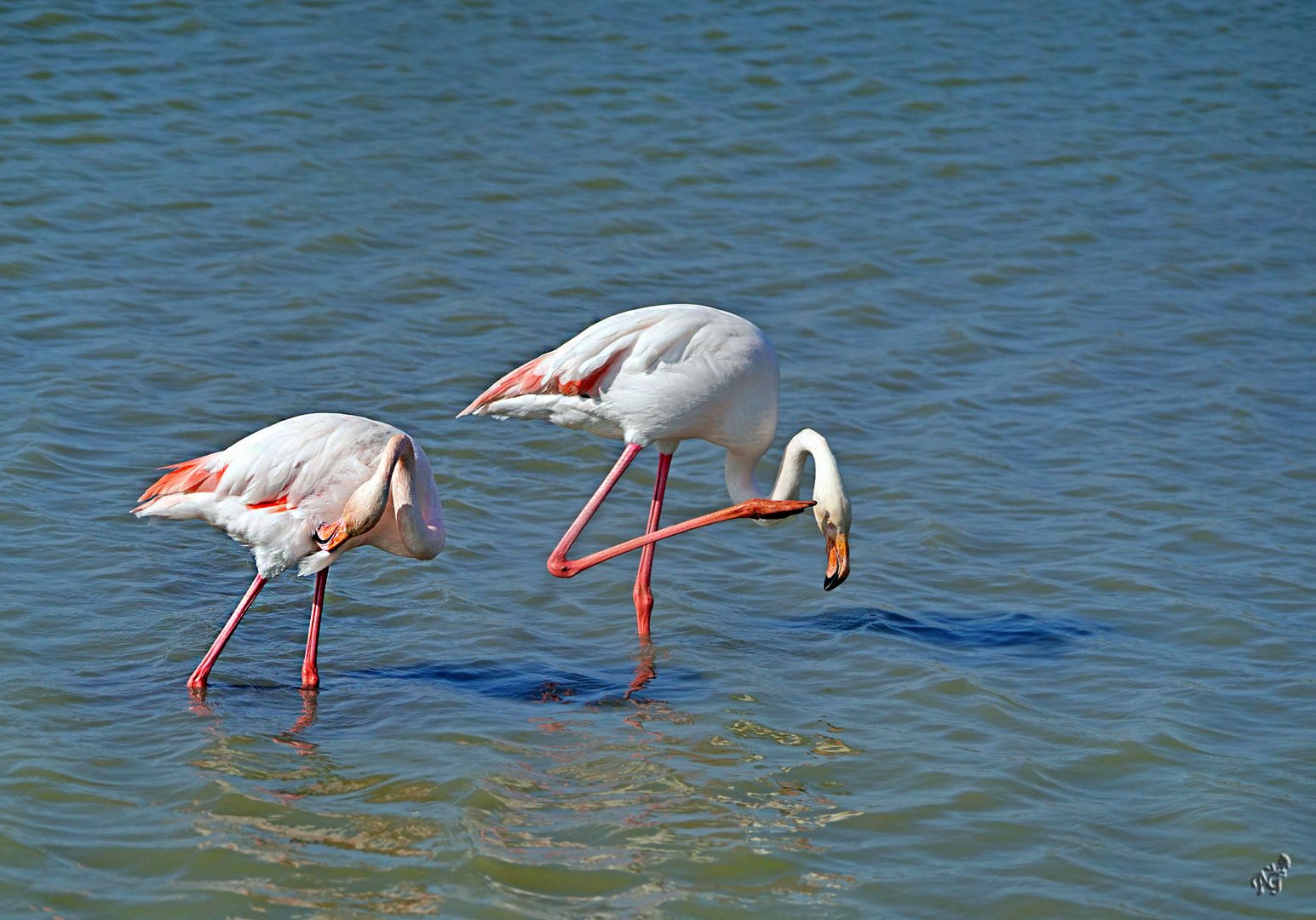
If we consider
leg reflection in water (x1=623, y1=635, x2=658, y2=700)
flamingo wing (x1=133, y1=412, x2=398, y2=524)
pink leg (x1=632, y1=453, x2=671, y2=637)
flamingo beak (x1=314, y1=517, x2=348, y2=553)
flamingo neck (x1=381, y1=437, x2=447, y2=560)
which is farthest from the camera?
pink leg (x1=632, y1=453, x2=671, y2=637)

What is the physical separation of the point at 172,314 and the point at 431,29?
18.4 ft

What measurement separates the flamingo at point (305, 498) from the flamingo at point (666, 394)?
84 cm

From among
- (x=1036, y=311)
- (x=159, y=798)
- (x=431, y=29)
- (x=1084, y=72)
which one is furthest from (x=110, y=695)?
(x=1084, y=72)

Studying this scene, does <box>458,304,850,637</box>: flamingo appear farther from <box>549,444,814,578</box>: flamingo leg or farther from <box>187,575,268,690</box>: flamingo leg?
<box>187,575,268,690</box>: flamingo leg

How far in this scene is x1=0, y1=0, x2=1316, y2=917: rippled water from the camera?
17.1 feet

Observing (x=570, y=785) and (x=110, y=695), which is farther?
(x=110, y=695)

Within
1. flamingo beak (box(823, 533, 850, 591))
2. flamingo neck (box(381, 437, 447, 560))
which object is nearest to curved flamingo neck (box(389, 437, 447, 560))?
flamingo neck (box(381, 437, 447, 560))

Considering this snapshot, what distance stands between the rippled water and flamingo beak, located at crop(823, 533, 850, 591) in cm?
39

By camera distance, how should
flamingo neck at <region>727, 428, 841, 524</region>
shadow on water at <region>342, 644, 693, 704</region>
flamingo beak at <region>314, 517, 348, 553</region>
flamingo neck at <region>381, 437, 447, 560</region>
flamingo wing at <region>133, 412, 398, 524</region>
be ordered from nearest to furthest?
1. flamingo beak at <region>314, 517, 348, 553</region>
2. flamingo neck at <region>381, 437, 447, 560</region>
3. flamingo wing at <region>133, 412, 398, 524</region>
4. shadow on water at <region>342, 644, 693, 704</region>
5. flamingo neck at <region>727, 428, 841, 524</region>

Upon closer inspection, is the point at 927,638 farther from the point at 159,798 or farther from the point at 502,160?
the point at 502,160

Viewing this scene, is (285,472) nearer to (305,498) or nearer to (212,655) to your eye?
(305,498)

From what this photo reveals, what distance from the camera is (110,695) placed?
6098 millimetres

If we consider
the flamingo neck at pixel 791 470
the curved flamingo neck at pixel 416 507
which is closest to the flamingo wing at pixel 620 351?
the flamingo neck at pixel 791 470

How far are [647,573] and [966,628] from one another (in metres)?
1.40
